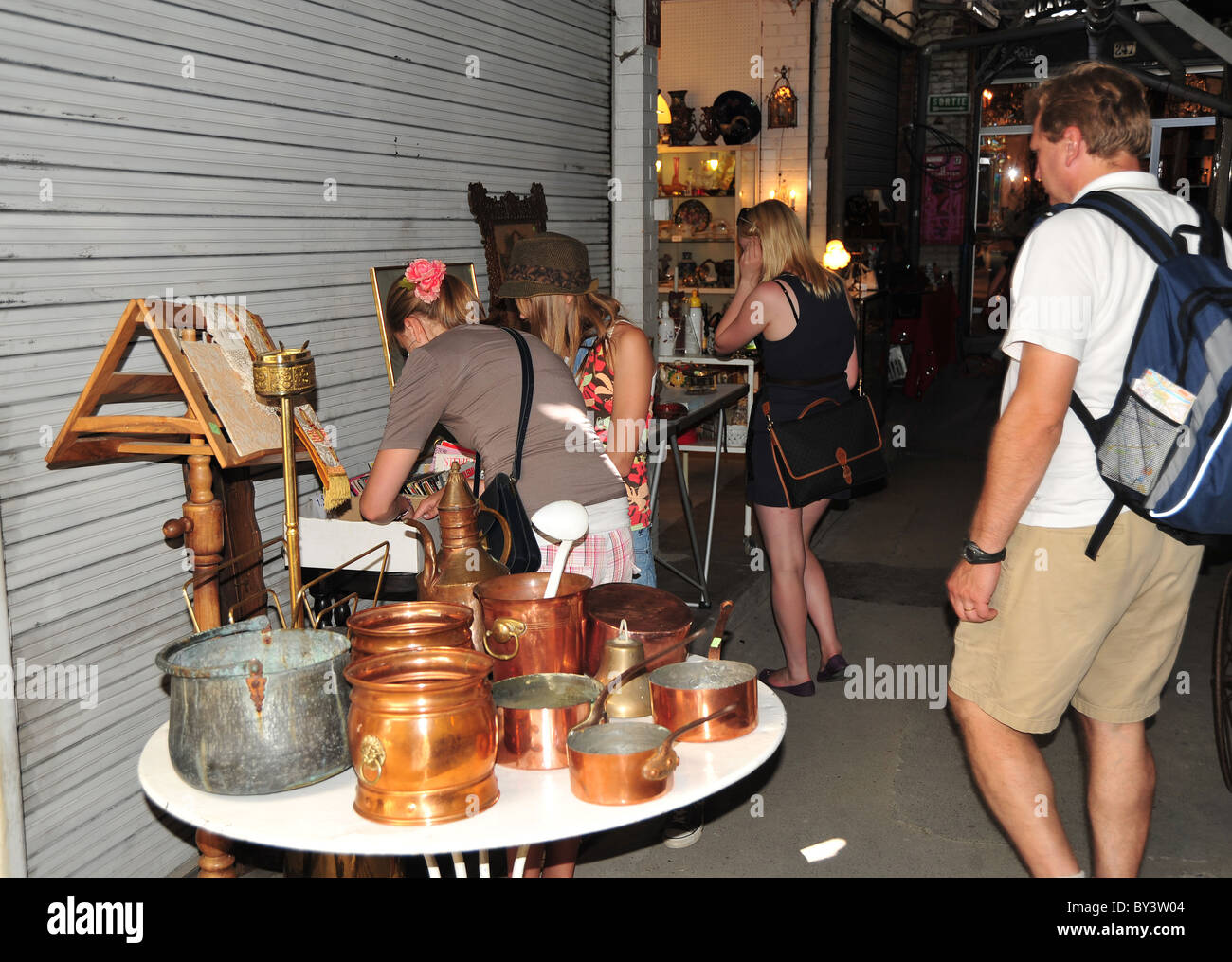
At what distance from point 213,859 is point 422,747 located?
113 centimetres

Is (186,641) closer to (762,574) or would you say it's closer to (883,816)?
(883,816)

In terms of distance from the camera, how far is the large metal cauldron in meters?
1.76

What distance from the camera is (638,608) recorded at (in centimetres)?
220

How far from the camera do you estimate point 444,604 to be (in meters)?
2.01

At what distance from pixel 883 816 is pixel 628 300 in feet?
Result: 11.5

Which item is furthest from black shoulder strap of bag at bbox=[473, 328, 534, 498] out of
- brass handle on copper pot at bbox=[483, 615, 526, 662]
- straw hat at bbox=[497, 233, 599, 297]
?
brass handle on copper pot at bbox=[483, 615, 526, 662]

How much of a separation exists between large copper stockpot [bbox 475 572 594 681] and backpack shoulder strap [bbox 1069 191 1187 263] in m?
1.40

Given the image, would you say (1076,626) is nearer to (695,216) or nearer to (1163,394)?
(1163,394)

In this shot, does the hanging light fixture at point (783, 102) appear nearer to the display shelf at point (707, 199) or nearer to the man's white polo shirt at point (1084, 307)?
the display shelf at point (707, 199)

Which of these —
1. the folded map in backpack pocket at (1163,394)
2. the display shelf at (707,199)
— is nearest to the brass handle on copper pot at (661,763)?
the folded map in backpack pocket at (1163,394)

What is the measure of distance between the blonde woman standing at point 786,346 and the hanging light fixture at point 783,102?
22.8 feet

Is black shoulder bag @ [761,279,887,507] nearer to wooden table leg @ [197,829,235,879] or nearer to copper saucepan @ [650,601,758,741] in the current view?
copper saucepan @ [650,601,758,741]

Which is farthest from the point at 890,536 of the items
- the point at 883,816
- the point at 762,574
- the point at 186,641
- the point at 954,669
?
the point at 186,641

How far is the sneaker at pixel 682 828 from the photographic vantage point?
3.63 meters
